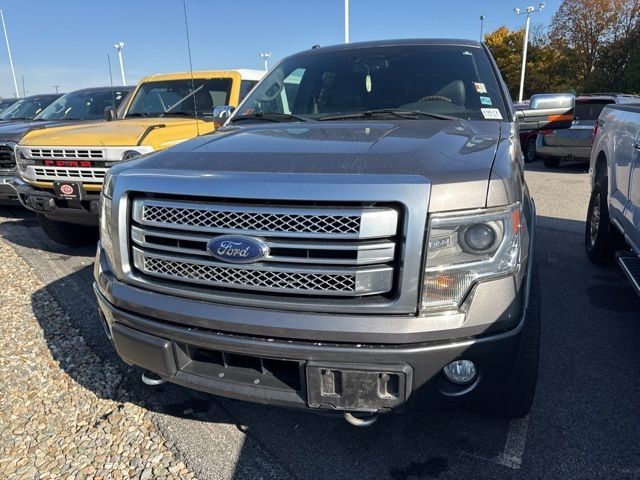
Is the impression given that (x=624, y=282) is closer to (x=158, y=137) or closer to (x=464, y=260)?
(x=464, y=260)

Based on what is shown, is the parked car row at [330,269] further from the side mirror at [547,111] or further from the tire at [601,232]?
the tire at [601,232]

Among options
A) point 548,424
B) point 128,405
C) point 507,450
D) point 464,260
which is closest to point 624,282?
point 548,424

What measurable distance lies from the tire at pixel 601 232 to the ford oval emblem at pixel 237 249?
3.70 m

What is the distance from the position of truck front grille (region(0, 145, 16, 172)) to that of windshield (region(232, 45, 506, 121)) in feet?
15.2

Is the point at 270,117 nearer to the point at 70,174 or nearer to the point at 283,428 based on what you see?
the point at 283,428

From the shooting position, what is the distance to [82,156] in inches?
185

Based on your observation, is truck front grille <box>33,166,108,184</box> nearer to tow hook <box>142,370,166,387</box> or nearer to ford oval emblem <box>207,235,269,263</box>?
tow hook <box>142,370,166,387</box>

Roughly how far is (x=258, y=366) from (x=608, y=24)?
36573 millimetres

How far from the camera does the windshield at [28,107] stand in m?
10.2

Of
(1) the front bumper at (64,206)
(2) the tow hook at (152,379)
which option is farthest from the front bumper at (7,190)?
(2) the tow hook at (152,379)

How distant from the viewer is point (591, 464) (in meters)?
2.18

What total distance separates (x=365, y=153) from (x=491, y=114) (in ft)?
4.09

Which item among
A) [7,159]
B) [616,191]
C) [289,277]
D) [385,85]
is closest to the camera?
[289,277]

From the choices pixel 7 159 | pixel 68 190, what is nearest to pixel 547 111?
pixel 68 190
